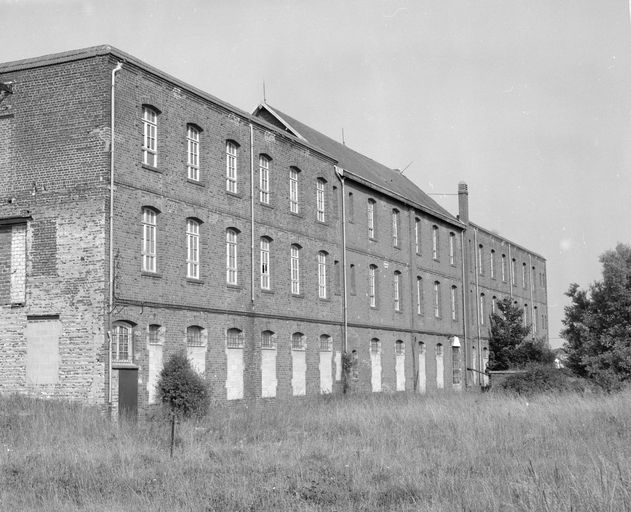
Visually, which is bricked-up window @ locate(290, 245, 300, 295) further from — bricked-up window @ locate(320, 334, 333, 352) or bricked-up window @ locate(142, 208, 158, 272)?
bricked-up window @ locate(142, 208, 158, 272)

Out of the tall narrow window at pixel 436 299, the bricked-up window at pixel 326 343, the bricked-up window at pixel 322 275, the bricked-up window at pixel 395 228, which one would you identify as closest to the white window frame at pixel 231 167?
the bricked-up window at pixel 322 275

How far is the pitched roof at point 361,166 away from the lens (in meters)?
34.8

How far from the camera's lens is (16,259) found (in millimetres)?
21781

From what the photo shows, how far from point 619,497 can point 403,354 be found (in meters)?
29.6

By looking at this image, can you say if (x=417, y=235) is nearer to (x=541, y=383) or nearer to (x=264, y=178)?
(x=264, y=178)

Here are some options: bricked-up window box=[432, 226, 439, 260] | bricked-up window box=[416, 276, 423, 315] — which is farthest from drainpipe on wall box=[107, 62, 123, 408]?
bricked-up window box=[432, 226, 439, 260]

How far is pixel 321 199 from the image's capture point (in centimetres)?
3234

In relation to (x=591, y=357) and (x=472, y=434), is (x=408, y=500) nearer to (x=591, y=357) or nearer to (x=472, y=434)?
(x=472, y=434)

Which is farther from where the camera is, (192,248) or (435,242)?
(435,242)

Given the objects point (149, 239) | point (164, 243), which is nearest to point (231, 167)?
point (164, 243)

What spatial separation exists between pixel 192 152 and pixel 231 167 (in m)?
2.08

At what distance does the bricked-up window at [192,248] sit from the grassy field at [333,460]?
15.6ft

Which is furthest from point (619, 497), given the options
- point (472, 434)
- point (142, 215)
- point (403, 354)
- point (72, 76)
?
point (403, 354)

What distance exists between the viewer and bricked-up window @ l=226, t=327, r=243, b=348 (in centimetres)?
2550
